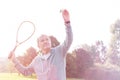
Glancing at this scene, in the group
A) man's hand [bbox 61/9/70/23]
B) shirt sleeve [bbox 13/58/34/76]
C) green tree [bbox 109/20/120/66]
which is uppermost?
man's hand [bbox 61/9/70/23]

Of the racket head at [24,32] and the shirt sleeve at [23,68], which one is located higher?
the racket head at [24,32]

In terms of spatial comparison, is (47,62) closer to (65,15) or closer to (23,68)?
(23,68)

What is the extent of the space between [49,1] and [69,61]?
330mm

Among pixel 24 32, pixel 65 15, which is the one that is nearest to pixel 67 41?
pixel 65 15

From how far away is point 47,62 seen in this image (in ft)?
5.06

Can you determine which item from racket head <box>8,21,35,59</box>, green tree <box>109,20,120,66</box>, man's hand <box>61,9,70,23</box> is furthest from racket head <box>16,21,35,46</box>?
green tree <box>109,20,120,66</box>

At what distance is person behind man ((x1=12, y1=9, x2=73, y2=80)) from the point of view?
1.53 metres

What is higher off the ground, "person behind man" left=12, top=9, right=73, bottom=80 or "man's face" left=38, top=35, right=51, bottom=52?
"man's face" left=38, top=35, right=51, bottom=52

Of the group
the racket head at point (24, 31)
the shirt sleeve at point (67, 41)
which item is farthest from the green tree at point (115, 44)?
the racket head at point (24, 31)

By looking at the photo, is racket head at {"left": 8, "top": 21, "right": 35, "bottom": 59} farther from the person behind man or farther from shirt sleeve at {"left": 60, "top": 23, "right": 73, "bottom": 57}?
shirt sleeve at {"left": 60, "top": 23, "right": 73, "bottom": 57}

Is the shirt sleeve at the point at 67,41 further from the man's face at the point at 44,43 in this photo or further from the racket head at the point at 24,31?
the racket head at the point at 24,31

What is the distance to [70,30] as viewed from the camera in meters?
1.43

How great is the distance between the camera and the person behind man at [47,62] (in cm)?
153

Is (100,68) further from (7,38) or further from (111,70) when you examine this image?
(7,38)
